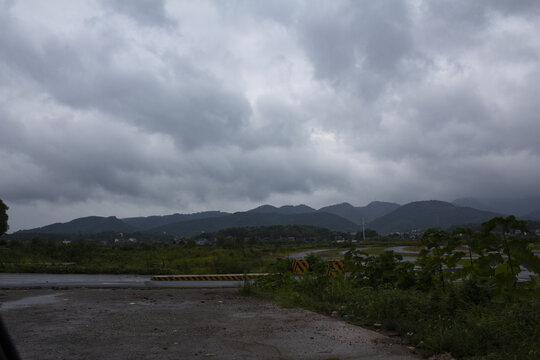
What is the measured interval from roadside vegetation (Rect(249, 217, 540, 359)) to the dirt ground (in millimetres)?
636

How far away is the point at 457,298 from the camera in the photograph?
24.8 feet

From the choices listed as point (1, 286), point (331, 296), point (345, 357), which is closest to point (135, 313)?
point (331, 296)

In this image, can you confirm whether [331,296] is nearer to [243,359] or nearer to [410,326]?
[410,326]

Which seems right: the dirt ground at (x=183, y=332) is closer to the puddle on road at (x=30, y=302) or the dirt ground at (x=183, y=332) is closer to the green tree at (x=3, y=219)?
the puddle on road at (x=30, y=302)

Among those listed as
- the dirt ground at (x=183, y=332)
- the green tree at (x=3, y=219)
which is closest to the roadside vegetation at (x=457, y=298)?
the dirt ground at (x=183, y=332)

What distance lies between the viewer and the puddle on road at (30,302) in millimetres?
11250

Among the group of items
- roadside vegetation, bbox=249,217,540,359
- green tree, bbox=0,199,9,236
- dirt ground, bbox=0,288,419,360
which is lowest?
dirt ground, bbox=0,288,419,360

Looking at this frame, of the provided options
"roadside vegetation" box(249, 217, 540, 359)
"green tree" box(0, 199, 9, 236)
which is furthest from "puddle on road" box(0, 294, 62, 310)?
"green tree" box(0, 199, 9, 236)

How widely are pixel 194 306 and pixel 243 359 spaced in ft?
19.4

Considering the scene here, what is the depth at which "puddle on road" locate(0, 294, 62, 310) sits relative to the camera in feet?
36.9

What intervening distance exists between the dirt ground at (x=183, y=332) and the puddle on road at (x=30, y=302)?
0.03 m

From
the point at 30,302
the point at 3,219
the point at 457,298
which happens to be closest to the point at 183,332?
the point at 457,298

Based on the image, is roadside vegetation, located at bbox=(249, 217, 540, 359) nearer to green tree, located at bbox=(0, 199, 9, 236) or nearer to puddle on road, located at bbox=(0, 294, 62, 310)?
puddle on road, located at bbox=(0, 294, 62, 310)

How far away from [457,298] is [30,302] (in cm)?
1158
